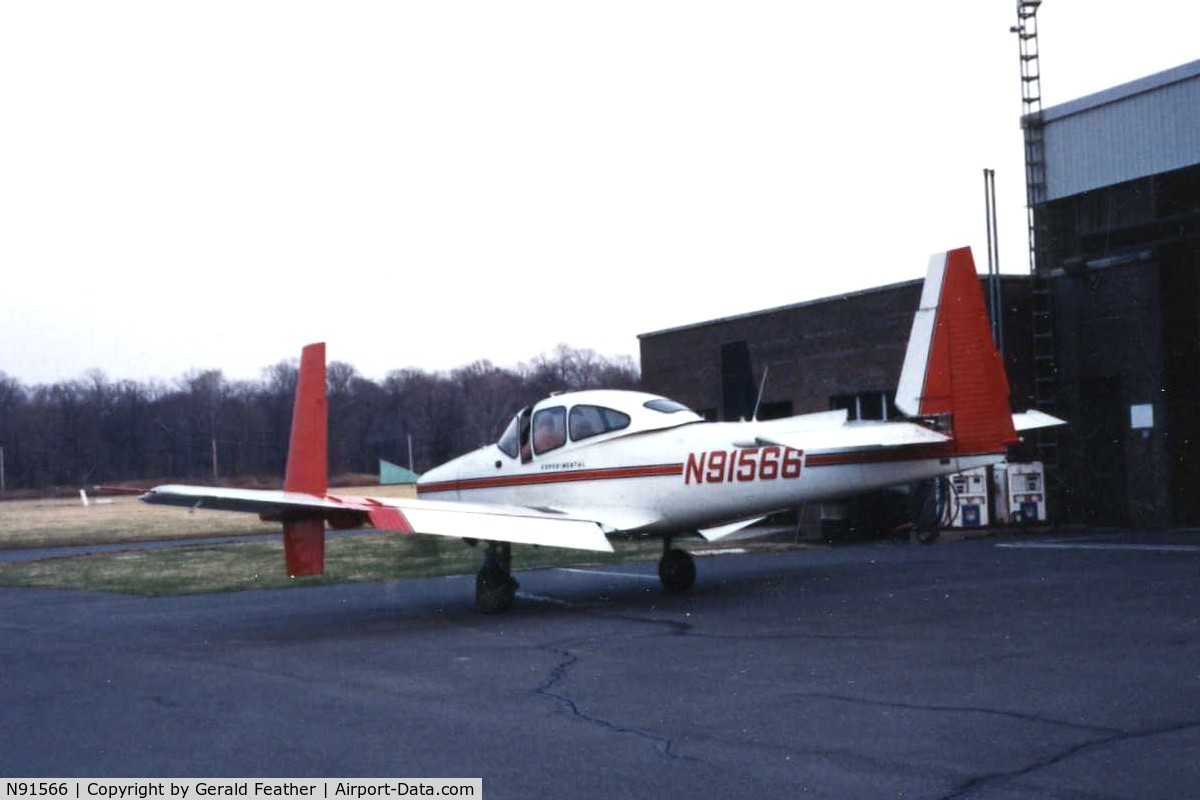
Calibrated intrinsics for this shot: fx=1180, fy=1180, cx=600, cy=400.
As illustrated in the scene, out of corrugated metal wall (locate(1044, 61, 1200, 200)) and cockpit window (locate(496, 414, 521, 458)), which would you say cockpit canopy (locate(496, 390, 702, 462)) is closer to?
cockpit window (locate(496, 414, 521, 458))

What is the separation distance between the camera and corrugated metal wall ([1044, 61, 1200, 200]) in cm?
2480

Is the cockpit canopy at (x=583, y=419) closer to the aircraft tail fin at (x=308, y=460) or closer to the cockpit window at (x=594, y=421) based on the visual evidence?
the cockpit window at (x=594, y=421)

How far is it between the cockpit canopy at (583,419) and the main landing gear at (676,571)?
1.81 m

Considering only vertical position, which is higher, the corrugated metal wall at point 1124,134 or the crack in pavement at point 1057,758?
the corrugated metal wall at point 1124,134

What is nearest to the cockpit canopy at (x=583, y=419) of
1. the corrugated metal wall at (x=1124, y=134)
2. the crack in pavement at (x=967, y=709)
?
the crack in pavement at (x=967, y=709)

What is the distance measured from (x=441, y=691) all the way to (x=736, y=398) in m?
22.4

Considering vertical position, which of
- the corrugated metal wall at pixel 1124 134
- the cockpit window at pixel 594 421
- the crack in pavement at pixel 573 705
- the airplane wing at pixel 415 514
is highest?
the corrugated metal wall at pixel 1124 134

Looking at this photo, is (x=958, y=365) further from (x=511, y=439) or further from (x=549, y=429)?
(x=511, y=439)

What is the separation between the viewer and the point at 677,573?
15688mm

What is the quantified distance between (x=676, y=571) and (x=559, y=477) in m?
2.12

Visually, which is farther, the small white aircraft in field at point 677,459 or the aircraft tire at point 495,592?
the aircraft tire at point 495,592

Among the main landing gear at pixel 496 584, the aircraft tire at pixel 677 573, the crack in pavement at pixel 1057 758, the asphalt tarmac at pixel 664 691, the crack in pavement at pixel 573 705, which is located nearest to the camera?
the crack in pavement at pixel 1057 758

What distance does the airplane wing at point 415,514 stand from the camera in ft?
38.7

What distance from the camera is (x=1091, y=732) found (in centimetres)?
665
